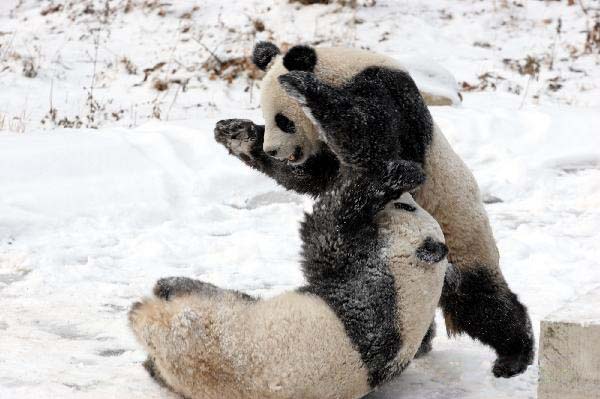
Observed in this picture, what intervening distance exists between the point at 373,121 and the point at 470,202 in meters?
0.59

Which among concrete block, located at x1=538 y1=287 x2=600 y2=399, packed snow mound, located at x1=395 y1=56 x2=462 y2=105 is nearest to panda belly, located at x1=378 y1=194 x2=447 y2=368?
concrete block, located at x1=538 y1=287 x2=600 y2=399

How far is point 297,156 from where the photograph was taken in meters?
3.29

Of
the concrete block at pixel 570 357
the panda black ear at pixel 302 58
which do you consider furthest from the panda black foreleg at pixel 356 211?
the concrete block at pixel 570 357

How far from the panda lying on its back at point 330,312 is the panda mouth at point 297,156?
314 mm

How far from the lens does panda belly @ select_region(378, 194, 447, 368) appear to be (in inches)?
114

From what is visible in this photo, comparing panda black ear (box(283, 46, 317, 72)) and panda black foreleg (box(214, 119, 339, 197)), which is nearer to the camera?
panda black ear (box(283, 46, 317, 72))

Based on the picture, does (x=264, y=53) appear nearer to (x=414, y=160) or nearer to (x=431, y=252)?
(x=414, y=160)

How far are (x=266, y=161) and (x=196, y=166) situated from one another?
3.36 m

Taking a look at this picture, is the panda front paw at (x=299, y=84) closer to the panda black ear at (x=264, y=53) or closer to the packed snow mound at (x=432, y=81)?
the panda black ear at (x=264, y=53)

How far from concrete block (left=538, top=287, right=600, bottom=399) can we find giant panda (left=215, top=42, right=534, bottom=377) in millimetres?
509

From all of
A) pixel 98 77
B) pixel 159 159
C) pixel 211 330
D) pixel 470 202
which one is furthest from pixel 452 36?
pixel 211 330

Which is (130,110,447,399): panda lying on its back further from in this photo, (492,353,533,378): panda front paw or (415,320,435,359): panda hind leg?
(415,320,435,359): panda hind leg

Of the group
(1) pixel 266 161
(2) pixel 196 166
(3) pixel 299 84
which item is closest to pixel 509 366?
(1) pixel 266 161

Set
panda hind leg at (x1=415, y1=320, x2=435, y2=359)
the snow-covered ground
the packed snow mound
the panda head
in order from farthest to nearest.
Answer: the packed snow mound → the snow-covered ground → panda hind leg at (x1=415, y1=320, x2=435, y2=359) → the panda head
